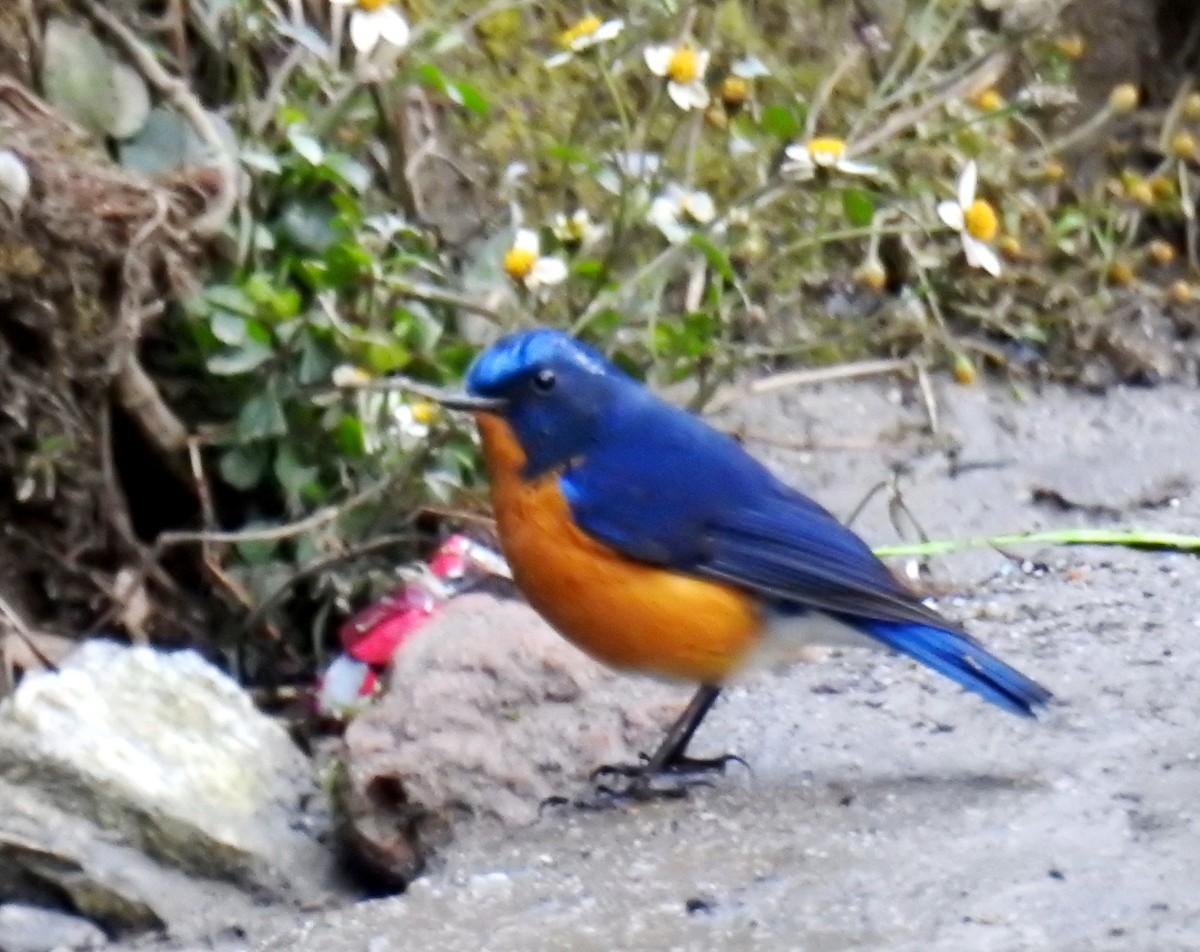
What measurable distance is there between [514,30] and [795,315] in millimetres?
1153

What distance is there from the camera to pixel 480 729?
417 centimetres

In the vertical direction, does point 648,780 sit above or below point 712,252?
below

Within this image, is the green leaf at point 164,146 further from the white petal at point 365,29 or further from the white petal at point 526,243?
the white petal at point 526,243

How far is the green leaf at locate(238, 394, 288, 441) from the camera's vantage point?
484 cm

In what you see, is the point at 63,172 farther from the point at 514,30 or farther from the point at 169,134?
the point at 514,30

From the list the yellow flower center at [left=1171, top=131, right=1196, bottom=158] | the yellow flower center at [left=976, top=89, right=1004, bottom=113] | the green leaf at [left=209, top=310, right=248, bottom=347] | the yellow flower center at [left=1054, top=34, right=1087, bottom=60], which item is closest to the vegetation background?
the green leaf at [left=209, top=310, right=248, bottom=347]

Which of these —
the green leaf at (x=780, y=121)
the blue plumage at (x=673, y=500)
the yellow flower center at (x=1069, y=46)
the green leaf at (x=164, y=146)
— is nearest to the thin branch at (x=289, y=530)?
the blue plumage at (x=673, y=500)

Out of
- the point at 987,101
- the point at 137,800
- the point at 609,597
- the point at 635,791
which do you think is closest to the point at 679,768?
the point at 635,791

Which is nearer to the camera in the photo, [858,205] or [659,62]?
[659,62]

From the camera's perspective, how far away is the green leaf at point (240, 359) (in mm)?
4781

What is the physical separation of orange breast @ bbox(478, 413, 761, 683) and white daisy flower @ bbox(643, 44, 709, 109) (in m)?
1.05

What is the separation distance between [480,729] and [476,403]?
61 cm

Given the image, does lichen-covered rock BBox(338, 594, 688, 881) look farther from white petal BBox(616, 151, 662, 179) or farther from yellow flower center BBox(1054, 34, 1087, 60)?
yellow flower center BBox(1054, 34, 1087, 60)

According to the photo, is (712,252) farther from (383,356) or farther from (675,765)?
(675,765)
